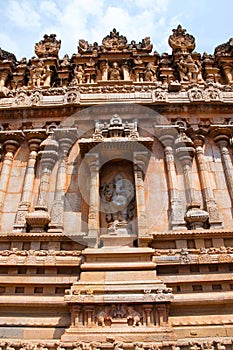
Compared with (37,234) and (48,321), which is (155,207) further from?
(48,321)

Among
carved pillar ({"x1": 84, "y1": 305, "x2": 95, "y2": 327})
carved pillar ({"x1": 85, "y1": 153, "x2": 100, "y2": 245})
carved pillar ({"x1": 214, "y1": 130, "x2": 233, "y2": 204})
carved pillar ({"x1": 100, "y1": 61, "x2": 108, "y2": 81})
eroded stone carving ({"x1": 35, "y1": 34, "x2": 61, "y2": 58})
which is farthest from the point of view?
eroded stone carving ({"x1": 35, "y1": 34, "x2": 61, "y2": 58})

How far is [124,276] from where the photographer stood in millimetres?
8359

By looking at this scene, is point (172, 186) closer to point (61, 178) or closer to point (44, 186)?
point (61, 178)

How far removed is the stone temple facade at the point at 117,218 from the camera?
767 cm

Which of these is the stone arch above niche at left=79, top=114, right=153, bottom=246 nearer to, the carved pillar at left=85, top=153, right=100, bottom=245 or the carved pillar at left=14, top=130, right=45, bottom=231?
the carved pillar at left=85, top=153, right=100, bottom=245

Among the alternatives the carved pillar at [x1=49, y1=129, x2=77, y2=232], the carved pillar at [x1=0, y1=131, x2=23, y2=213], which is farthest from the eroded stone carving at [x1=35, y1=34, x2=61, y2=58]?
the carved pillar at [x1=49, y1=129, x2=77, y2=232]

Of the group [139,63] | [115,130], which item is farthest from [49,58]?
[115,130]

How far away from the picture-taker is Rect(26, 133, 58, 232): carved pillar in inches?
374

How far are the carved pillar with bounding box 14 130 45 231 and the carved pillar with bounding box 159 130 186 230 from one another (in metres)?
4.72

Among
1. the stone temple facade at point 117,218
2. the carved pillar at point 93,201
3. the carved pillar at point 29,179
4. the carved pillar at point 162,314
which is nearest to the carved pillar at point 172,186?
the stone temple facade at point 117,218

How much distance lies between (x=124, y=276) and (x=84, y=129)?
5883 mm

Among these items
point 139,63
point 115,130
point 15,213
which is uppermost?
point 139,63

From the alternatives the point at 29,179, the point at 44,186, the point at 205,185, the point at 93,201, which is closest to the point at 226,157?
the point at 205,185

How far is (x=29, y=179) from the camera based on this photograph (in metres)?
10.7
